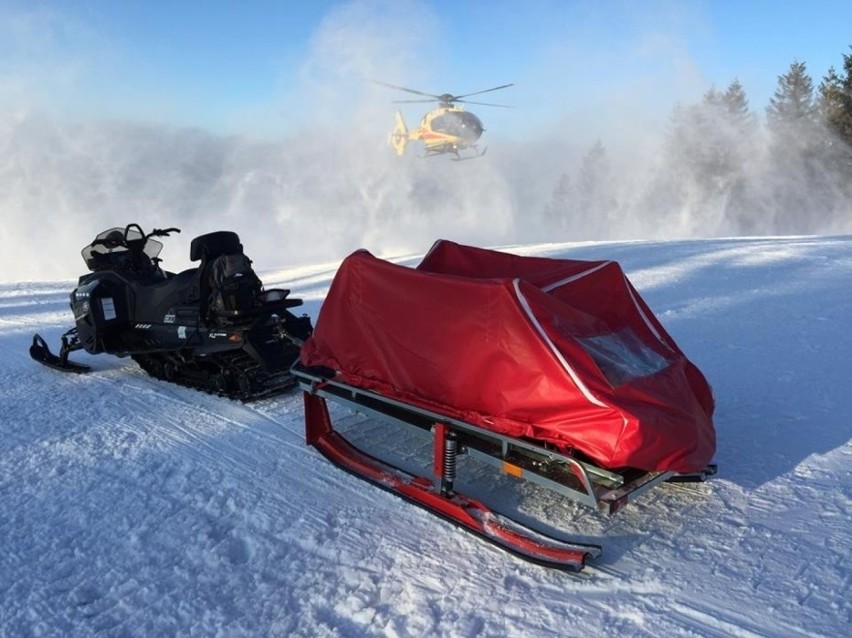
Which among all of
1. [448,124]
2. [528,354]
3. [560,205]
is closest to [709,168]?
[560,205]

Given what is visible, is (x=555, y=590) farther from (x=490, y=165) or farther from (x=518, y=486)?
(x=490, y=165)

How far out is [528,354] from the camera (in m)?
3.04

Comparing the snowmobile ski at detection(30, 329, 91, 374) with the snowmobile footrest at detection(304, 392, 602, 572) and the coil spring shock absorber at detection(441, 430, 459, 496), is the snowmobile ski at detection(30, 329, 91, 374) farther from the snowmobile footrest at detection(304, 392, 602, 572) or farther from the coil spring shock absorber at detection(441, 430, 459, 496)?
the coil spring shock absorber at detection(441, 430, 459, 496)

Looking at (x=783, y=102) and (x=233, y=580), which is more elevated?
(x=783, y=102)

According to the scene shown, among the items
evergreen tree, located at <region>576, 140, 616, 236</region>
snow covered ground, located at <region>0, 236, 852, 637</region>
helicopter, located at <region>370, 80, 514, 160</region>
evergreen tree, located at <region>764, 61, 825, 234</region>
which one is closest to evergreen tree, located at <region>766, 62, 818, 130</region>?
evergreen tree, located at <region>764, 61, 825, 234</region>

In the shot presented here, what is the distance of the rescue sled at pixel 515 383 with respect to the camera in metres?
2.86

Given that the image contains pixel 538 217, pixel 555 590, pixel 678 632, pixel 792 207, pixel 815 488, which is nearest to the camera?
pixel 678 632

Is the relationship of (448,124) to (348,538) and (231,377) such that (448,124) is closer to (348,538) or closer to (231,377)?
(231,377)

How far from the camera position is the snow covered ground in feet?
8.24

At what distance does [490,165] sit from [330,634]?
45277 millimetres

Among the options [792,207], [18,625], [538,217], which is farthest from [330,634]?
[538,217]

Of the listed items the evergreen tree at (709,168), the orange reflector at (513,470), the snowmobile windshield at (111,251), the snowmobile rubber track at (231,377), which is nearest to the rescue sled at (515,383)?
the orange reflector at (513,470)

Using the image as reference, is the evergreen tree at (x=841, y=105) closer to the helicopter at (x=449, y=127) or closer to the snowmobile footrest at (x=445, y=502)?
the helicopter at (x=449, y=127)

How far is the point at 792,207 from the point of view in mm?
33906
